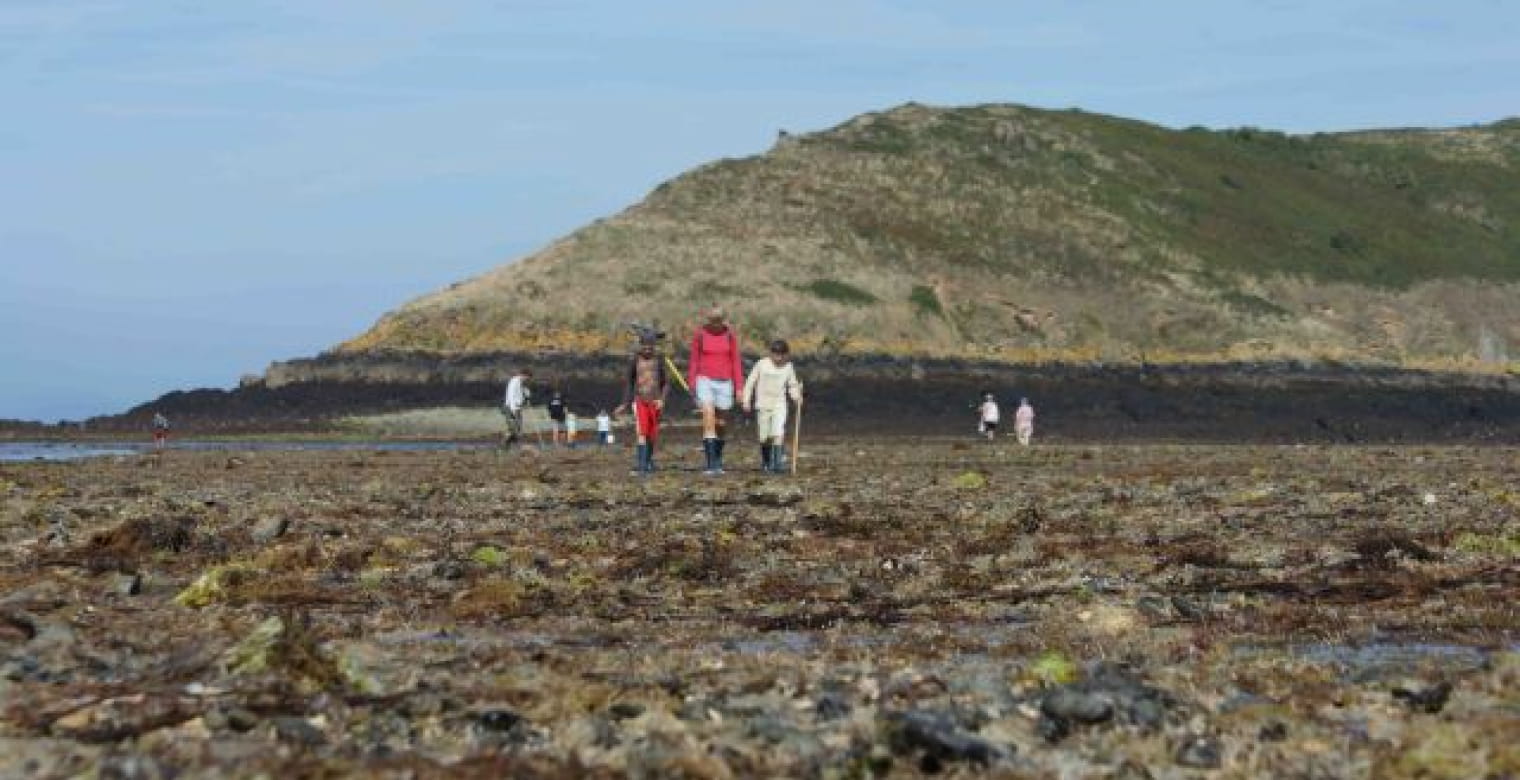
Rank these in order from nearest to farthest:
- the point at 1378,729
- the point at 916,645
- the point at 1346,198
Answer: the point at 1378,729 → the point at 916,645 → the point at 1346,198

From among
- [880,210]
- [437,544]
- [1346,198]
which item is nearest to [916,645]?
[437,544]

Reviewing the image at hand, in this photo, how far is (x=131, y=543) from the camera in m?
18.7

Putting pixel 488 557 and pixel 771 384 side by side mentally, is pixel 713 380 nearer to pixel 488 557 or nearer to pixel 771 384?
pixel 771 384

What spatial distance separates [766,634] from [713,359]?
19959 millimetres

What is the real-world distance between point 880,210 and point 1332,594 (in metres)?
122

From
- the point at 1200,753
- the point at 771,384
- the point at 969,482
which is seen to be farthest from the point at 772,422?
the point at 1200,753

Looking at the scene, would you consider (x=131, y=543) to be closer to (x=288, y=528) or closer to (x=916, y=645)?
(x=288, y=528)

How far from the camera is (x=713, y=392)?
109 ft

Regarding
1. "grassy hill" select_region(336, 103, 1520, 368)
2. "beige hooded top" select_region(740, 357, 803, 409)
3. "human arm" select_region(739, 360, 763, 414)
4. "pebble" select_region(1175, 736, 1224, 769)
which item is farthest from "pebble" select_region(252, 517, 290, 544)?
"grassy hill" select_region(336, 103, 1520, 368)

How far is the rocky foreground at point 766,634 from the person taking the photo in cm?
887

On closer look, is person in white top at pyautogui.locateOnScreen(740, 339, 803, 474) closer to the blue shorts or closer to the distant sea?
the blue shorts

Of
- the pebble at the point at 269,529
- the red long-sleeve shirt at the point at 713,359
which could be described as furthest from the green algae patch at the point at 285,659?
the red long-sleeve shirt at the point at 713,359

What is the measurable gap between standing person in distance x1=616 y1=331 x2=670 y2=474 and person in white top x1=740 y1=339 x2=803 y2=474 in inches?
53.5

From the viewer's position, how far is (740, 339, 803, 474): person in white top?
110 feet
